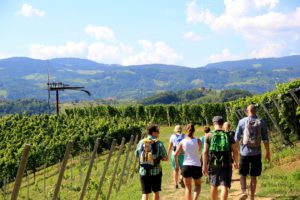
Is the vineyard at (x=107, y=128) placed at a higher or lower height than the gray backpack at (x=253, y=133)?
lower

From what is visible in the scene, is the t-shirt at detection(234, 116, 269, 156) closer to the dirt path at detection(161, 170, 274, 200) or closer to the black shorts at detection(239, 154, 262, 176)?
the black shorts at detection(239, 154, 262, 176)

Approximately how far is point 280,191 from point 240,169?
4.89 ft

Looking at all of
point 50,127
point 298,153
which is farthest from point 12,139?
point 298,153

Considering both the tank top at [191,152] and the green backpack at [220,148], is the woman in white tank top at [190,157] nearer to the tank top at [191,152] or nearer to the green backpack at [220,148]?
the tank top at [191,152]

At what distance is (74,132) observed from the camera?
3494 centimetres

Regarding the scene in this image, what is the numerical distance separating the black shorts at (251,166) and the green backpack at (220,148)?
91cm

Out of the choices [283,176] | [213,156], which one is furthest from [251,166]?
[283,176]

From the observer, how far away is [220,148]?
25.0ft

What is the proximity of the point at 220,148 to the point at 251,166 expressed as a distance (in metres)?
1.13

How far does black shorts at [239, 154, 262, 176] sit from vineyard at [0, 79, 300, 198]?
9.97ft

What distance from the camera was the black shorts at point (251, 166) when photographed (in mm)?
8336

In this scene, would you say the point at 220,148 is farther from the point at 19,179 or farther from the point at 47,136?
the point at 47,136

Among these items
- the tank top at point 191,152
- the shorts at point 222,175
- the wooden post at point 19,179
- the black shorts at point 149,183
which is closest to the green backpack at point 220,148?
the shorts at point 222,175

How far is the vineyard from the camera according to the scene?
52.7ft
